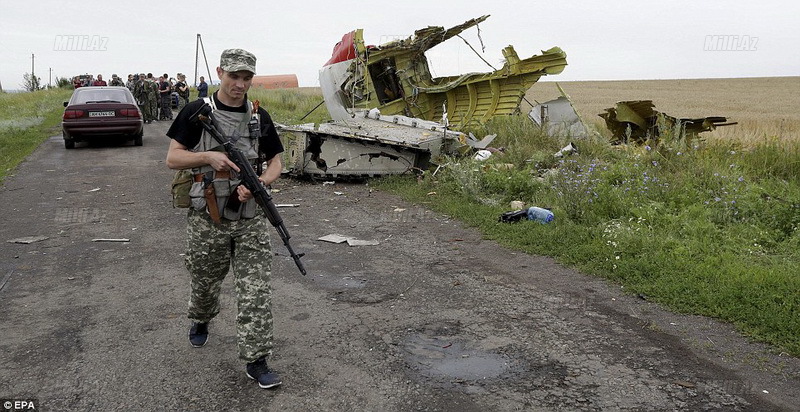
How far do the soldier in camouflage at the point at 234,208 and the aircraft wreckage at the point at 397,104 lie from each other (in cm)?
651

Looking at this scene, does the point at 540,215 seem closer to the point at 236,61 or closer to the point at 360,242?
the point at 360,242

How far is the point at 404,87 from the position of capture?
1439 cm

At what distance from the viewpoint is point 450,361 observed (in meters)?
4.03

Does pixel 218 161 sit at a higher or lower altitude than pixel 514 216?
higher

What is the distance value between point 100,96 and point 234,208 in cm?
1397

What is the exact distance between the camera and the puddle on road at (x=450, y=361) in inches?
150

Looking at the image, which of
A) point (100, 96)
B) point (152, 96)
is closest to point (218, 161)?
point (100, 96)

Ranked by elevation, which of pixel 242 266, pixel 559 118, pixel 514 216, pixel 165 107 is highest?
pixel 559 118

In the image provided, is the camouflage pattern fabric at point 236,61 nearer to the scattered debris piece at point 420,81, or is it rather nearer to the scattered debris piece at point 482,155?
the scattered debris piece at point 482,155

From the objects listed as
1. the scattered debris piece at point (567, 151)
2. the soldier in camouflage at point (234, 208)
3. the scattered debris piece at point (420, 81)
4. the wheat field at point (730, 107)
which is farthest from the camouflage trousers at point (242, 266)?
the scattered debris piece at point (420, 81)

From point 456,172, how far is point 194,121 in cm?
607

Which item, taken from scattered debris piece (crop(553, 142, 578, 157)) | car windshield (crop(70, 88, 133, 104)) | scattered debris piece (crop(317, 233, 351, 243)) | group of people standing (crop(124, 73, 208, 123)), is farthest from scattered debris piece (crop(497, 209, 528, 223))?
group of people standing (crop(124, 73, 208, 123))

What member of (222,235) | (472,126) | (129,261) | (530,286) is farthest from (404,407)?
(472,126)

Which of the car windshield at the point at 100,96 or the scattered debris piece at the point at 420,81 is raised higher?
the scattered debris piece at the point at 420,81
